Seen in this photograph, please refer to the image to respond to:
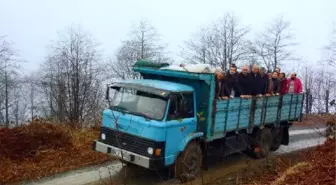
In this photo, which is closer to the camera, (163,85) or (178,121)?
(178,121)

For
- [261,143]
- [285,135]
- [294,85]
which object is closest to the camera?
[261,143]

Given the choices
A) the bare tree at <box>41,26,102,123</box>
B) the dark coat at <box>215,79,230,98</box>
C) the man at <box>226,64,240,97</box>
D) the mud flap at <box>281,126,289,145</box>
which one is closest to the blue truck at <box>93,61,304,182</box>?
the dark coat at <box>215,79,230,98</box>

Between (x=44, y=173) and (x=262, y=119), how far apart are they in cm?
636

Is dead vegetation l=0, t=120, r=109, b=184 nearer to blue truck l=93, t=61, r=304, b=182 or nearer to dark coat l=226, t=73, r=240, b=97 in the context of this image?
blue truck l=93, t=61, r=304, b=182

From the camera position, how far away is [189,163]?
8.84 meters

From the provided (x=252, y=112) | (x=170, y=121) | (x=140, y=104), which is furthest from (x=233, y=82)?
(x=140, y=104)

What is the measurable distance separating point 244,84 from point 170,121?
3.64m

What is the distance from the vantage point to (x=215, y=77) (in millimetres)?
9367

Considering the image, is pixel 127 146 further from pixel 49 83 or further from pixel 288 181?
pixel 49 83

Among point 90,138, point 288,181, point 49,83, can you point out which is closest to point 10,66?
point 49,83

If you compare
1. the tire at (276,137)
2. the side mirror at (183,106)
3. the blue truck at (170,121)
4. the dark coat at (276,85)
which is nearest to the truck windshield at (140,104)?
the blue truck at (170,121)

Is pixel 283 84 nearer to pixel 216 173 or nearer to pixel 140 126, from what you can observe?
pixel 216 173

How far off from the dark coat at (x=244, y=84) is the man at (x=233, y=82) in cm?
12

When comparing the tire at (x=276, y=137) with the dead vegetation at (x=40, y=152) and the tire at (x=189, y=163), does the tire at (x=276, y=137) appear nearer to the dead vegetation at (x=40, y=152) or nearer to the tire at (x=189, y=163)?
the tire at (x=189, y=163)
